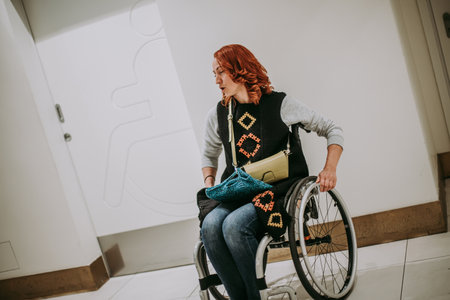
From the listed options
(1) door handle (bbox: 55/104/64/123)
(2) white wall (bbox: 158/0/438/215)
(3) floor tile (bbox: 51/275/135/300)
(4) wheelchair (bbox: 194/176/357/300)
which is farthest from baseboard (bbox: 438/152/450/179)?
(1) door handle (bbox: 55/104/64/123)

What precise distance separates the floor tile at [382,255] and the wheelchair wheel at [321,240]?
0.09 meters

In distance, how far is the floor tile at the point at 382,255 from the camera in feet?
6.29

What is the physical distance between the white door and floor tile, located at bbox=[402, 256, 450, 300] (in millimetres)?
1316

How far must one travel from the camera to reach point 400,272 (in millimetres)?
1787

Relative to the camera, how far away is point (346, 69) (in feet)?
6.73

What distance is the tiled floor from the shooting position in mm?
1631

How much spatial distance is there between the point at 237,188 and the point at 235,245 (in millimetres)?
206

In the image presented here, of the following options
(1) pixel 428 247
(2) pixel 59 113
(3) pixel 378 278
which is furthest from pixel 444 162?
(2) pixel 59 113

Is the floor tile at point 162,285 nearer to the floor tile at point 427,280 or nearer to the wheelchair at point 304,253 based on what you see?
the wheelchair at point 304,253

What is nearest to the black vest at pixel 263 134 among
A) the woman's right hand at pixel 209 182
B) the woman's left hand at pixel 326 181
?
the woman's left hand at pixel 326 181

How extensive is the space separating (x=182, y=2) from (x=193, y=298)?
5.18 ft

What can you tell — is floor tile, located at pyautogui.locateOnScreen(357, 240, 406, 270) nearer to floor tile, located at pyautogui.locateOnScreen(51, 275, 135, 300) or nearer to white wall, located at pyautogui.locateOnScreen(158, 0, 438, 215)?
white wall, located at pyautogui.locateOnScreen(158, 0, 438, 215)

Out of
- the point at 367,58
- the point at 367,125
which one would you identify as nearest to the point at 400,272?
the point at 367,125

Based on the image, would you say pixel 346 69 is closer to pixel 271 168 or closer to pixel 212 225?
pixel 271 168
